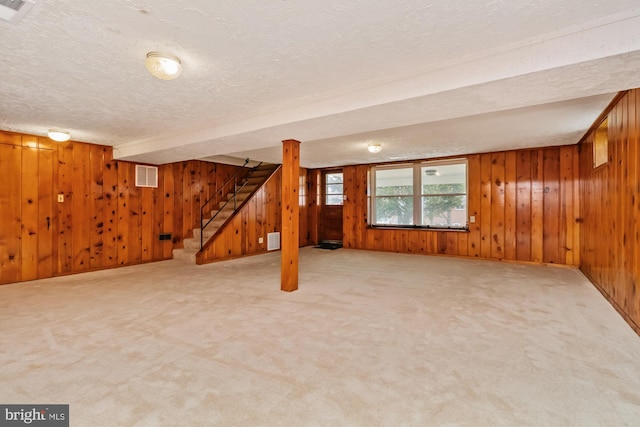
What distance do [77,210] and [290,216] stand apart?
3849 millimetres

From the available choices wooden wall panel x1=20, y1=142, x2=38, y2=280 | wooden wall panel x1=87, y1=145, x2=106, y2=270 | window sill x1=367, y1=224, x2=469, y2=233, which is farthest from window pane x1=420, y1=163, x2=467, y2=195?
wooden wall panel x1=20, y1=142, x2=38, y2=280

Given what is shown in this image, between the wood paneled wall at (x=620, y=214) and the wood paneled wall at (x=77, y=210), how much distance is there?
23.1 ft

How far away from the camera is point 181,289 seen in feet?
13.0

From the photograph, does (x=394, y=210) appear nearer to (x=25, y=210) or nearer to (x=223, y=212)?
(x=223, y=212)

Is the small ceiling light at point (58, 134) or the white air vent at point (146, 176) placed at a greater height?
the small ceiling light at point (58, 134)

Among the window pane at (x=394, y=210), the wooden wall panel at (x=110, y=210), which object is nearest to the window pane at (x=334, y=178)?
the window pane at (x=394, y=210)

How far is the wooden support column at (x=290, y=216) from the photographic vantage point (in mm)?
3895

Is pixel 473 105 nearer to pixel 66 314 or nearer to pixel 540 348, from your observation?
pixel 540 348

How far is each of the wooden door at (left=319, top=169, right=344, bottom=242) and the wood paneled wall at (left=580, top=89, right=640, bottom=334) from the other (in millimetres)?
5587

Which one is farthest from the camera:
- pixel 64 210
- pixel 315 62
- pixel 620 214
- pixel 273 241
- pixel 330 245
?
pixel 330 245

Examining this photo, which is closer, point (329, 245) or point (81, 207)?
point (81, 207)

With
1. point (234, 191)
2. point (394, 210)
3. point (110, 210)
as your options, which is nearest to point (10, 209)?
point (110, 210)

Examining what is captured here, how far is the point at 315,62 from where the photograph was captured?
2295 mm

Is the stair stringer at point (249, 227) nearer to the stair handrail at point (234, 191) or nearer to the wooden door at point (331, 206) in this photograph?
the stair handrail at point (234, 191)
